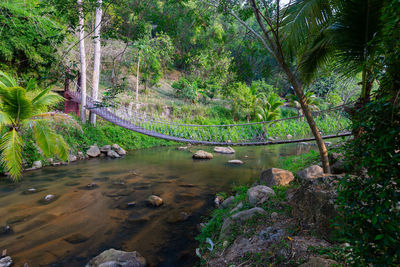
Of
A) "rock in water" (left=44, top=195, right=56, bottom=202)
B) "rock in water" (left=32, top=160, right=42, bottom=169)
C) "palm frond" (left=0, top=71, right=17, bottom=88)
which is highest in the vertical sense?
"palm frond" (left=0, top=71, right=17, bottom=88)

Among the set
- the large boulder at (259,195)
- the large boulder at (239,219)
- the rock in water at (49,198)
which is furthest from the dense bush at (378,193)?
the rock in water at (49,198)

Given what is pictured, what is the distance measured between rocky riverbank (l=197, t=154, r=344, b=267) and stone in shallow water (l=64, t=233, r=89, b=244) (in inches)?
50.8

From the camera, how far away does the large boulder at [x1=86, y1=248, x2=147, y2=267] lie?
189cm

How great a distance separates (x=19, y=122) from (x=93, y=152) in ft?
10.1

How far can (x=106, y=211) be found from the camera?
3.20 metres

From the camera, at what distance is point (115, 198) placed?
3711 millimetres

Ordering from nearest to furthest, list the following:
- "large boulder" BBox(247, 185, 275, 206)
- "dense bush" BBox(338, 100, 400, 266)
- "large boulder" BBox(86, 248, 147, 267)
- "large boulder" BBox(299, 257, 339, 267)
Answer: "dense bush" BBox(338, 100, 400, 266), "large boulder" BBox(299, 257, 339, 267), "large boulder" BBox(86, 248, 147, 267), "large boulder" BBox(247, 185, 275, 206)

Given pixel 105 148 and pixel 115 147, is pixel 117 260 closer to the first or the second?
pixel 105 148

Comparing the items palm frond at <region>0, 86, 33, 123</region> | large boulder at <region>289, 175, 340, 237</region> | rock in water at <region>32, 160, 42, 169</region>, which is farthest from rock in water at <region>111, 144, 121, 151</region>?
large boulder at <region>289, 175, 340, 237</region>

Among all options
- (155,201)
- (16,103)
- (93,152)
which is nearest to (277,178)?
(155,201)

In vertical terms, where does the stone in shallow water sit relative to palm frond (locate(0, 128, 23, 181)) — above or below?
below

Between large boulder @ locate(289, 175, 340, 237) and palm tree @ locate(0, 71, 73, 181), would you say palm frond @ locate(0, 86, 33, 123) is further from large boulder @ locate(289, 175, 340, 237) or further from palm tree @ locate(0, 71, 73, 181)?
large boulder @ locate(289, 175, 340, 237)

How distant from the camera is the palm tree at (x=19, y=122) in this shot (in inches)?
135

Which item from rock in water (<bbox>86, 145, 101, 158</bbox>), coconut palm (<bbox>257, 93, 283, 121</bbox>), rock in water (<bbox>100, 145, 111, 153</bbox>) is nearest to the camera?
rock in water (<bbox>86, 145, 101, 158</bbox>)
